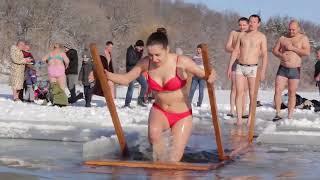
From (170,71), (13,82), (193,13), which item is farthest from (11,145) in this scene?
(193,13)

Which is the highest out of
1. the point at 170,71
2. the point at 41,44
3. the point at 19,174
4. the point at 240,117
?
the point at 170,71

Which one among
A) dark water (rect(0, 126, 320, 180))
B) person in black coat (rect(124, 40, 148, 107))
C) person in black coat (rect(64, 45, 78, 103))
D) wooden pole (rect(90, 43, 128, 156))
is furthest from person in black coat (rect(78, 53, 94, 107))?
wooden pole (rect(90, 43, 128, 156))

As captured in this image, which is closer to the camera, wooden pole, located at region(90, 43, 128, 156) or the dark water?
the dark water

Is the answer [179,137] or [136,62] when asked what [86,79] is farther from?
[179,137]

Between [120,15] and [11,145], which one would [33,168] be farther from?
[120,15]

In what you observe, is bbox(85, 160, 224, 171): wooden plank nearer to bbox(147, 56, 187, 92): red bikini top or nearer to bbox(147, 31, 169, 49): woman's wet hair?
bbox(147, 56, 187, 92): red bikini top

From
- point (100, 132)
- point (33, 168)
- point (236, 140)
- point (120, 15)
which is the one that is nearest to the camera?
point (33, 168)

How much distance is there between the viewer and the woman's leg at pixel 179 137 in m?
5.54

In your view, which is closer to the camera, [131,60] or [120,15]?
[131,60]

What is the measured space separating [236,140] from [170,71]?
195cm

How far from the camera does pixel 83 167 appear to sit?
507cm

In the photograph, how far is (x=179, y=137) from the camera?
566 cm

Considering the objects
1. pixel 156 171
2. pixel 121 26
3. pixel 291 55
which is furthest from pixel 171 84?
pixel 121 26

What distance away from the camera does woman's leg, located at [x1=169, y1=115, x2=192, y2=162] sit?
18.2 ft
